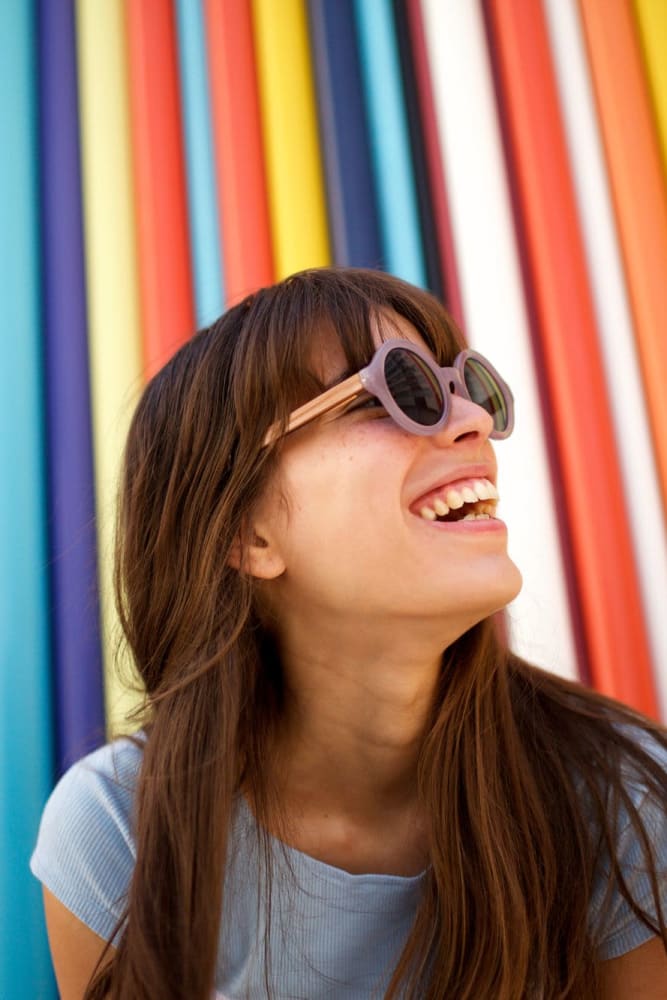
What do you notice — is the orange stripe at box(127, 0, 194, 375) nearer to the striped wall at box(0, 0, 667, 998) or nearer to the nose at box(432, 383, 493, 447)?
the striped wall at box(0, 0, 667, 998)

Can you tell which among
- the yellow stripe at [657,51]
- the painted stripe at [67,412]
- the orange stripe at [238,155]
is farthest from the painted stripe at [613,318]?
the painted stripe at [67,412]

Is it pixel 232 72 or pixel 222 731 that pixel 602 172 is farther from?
pixel 222 731

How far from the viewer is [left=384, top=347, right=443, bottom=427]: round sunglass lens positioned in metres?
1.11

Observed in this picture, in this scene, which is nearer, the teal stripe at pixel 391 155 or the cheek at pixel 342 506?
the cheek at pixel 342 506

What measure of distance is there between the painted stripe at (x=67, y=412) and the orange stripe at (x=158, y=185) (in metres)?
0.12

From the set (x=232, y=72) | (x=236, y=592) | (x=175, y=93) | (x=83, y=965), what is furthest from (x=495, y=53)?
(x=83, y=965)

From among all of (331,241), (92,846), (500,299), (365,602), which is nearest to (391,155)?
(331,241)

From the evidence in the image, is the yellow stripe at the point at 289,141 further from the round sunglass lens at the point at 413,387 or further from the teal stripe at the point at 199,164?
the round sunglass lens at the point at 413,387

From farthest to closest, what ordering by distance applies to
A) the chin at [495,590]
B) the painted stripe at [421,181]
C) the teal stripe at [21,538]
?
the painted stripe at [421,181] → the teal stripe at [21,538] → the chin at [495,590]

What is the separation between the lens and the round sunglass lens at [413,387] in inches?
43.5

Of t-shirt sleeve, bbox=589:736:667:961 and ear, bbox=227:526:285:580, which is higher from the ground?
ear, bbox=227:526:285:580

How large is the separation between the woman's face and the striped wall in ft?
1.61

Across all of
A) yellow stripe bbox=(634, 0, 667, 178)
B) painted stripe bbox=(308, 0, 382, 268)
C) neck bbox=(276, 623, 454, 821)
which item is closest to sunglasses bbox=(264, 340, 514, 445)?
neck bbox=(276, 623, 454, 821)

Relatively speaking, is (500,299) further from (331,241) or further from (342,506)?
(342,506)
